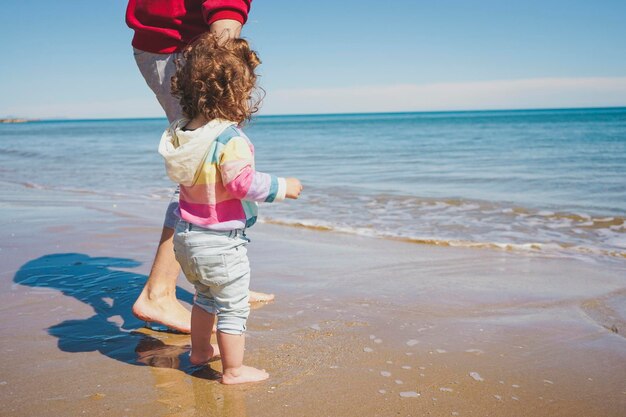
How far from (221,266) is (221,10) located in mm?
1163

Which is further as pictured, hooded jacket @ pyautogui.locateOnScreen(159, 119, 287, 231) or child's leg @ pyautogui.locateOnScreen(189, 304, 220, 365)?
child's leg @ pyautogui.locateOnScreen(189, 304, 220, 365)

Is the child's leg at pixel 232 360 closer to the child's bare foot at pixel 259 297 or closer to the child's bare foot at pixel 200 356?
the child's bare foot at pixel 200 356

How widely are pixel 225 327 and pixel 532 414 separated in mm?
1141

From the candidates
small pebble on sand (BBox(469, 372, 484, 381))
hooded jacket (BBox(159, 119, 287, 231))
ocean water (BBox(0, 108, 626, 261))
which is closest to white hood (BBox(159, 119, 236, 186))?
hooded jacket (BBox(159, 119, 287, 231))

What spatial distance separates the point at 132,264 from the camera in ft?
12.9

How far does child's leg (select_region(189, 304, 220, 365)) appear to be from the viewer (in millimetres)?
2234

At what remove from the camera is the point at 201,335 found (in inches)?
88.9

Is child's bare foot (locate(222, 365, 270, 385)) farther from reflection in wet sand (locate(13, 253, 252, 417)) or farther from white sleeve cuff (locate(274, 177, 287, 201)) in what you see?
white sleeve cuff (locate(274, 177, 287, 201))

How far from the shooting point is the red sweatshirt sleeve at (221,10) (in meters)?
2.41

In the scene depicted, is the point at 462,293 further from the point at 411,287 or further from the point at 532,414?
the point at 532,414

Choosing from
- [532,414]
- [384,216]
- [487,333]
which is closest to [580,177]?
[384,216]

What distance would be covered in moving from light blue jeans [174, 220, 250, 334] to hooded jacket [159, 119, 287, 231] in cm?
4

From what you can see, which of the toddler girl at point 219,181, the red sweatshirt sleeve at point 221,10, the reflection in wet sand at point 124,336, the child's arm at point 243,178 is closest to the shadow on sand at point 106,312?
the reflection in wet sand at point 124,336

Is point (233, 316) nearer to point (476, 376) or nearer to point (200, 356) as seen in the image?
point (200, 356)
